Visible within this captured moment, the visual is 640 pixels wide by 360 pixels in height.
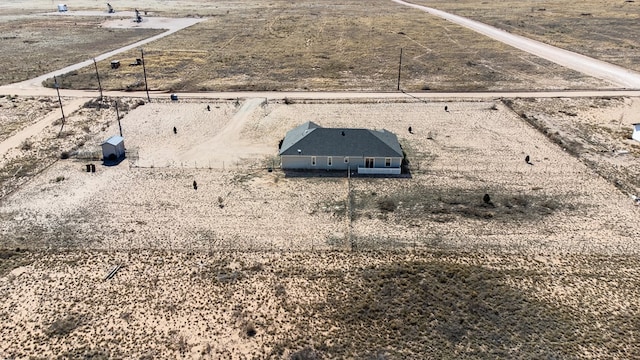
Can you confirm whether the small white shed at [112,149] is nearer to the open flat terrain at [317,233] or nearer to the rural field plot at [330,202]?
the open flat terrain at [317,233]

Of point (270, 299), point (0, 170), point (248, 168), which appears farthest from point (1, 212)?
point (270, 299)

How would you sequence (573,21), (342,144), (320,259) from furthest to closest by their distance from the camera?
(573,21)
(342,144)
(320,259)

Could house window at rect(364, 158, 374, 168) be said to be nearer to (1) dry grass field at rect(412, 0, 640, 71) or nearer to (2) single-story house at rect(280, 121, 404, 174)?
(2) single-story house at rect(280, 121, 404, 174)

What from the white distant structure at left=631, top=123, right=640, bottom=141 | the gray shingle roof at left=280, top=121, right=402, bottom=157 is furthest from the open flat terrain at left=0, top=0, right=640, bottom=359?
the gray shingle roof at left=280, top=121, right=402, bottom=157

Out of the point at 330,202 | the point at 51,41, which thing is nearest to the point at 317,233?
the point at 330,202

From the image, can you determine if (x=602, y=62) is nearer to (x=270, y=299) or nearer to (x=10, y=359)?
(x=270, y=299)

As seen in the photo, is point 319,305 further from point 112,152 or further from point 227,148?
point 112,152
